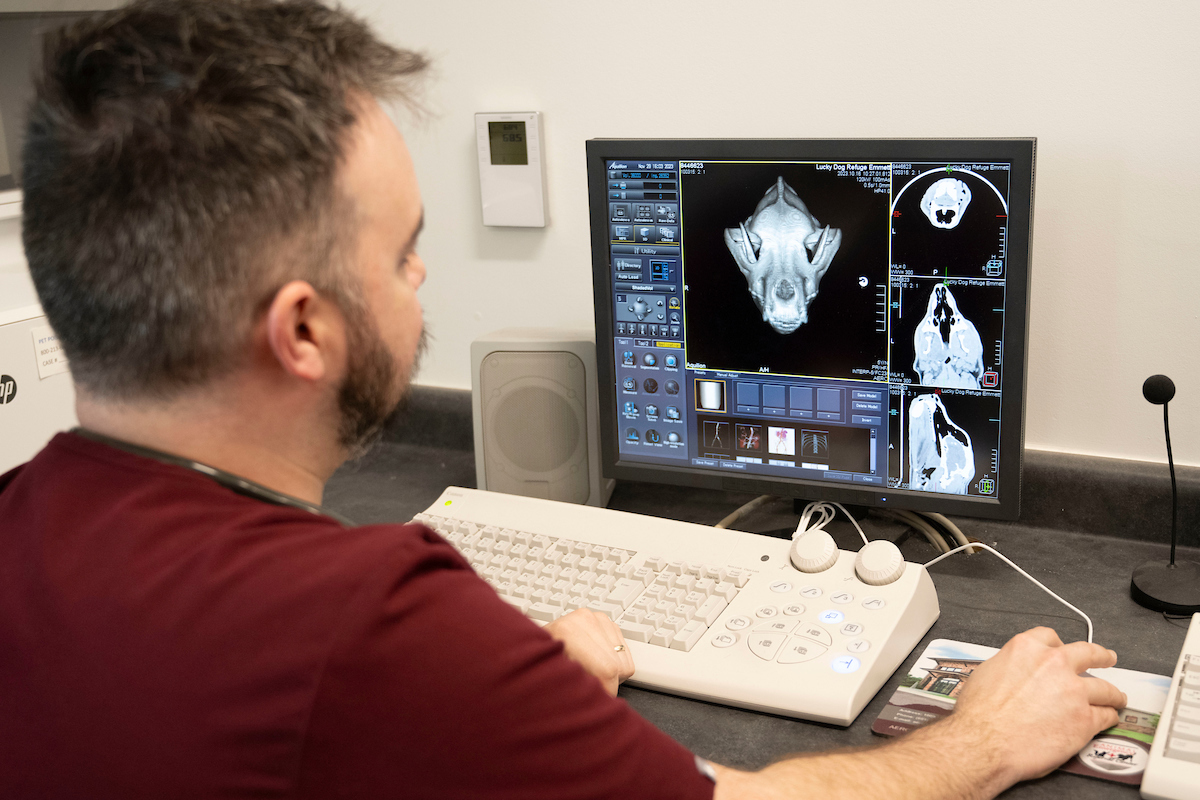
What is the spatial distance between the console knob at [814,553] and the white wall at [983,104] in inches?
14.8

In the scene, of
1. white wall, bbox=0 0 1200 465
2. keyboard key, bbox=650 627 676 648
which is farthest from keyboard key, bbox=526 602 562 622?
white wall, bbox=0 0 1200 465

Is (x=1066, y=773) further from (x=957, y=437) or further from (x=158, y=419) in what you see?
(x=158, y=419)

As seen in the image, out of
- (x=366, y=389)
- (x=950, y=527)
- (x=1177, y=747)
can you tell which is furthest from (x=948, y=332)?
(x=366, y=389)

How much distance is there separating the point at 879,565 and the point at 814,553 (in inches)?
2.6

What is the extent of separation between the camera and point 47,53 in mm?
661

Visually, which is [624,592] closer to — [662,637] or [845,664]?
[662,637]

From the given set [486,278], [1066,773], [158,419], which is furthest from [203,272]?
[486,278]

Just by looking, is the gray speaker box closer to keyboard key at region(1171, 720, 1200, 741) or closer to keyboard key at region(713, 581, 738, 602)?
keyboard key at region(713, 581, 738, 602)

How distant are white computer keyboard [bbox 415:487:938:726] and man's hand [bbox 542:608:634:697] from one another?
0.02 m

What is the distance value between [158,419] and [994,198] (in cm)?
80

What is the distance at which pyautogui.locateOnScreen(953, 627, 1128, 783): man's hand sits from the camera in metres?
0.81

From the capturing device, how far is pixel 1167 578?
1.08 metres

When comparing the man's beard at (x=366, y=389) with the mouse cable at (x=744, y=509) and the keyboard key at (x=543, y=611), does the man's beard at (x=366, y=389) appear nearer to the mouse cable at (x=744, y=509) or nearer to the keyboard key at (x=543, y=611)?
the keyboard key at (x=543, y=611)

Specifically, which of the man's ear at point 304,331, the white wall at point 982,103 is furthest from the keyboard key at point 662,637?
the white wall at point 982,103
